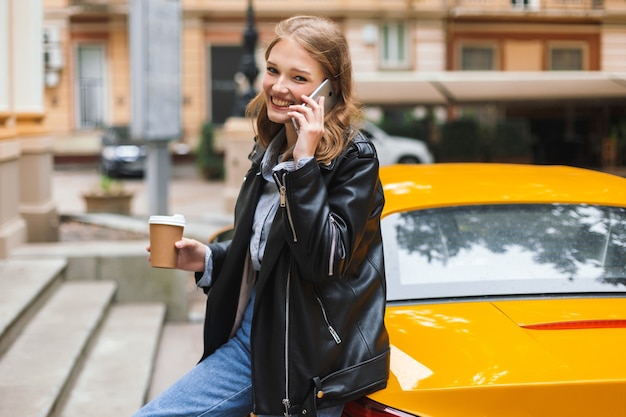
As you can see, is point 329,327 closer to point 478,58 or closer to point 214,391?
point 214,391

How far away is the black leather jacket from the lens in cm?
212

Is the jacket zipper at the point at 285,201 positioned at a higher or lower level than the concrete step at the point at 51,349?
higher

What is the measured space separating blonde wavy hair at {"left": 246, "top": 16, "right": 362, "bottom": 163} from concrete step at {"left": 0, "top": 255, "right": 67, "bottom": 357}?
3.18 m

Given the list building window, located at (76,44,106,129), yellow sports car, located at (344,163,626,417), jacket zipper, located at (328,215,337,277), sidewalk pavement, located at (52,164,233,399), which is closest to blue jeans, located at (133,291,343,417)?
yellow sports car, located at (344,163,626,417)

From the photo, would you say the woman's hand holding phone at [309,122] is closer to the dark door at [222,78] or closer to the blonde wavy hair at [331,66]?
the blonde wavy hair at [331,66]


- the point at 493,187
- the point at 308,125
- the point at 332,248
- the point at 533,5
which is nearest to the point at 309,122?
the point at 308,125

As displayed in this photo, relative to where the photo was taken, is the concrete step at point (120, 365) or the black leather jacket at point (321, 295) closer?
the black leather jacket at point (321, 295)

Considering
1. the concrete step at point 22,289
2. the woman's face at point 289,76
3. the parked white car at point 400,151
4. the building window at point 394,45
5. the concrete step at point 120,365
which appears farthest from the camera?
the building window at point 394,45

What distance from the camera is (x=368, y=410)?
2291mm

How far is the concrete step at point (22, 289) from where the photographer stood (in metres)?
5.02

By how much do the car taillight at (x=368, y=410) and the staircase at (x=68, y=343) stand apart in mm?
2190

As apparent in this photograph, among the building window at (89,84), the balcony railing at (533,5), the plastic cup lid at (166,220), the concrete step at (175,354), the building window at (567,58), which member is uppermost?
the balcony railing at (533,5)

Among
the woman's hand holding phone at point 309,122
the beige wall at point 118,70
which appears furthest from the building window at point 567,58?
the woman's hand holding phone at point 309,122

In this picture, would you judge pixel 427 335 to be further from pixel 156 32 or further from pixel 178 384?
pixel 156 32
